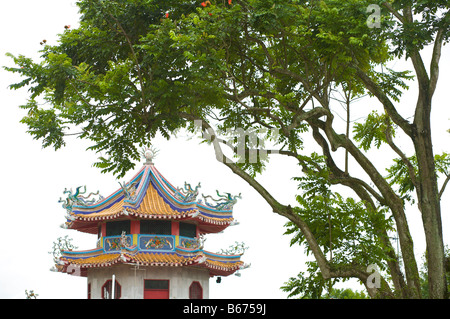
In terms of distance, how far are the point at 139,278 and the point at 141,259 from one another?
776mm

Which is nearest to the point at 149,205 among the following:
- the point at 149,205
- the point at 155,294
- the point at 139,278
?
the point at 149,205

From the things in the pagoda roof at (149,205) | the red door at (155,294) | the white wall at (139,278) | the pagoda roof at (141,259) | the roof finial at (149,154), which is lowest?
the red door at (155,294)

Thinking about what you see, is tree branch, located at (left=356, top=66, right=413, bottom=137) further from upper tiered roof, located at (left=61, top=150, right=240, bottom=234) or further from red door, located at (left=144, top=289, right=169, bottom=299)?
red door, located at (left=144, top=289, right=169, bottom=299)

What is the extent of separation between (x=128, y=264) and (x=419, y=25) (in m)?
12.4

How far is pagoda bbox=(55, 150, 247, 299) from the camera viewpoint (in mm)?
19656

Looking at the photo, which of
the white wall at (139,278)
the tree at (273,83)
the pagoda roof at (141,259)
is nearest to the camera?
the tree at (273,83)

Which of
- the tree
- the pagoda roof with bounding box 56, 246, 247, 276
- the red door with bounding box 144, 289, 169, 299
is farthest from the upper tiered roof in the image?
the tree

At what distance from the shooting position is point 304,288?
42.8ft

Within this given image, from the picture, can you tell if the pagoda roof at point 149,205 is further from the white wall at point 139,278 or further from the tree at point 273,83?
the tree at point 273,83

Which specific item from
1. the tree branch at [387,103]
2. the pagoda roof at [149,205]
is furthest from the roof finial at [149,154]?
the tree branch at [387,103]

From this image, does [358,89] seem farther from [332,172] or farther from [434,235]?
[434,235]

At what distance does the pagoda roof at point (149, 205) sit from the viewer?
19953 mm
